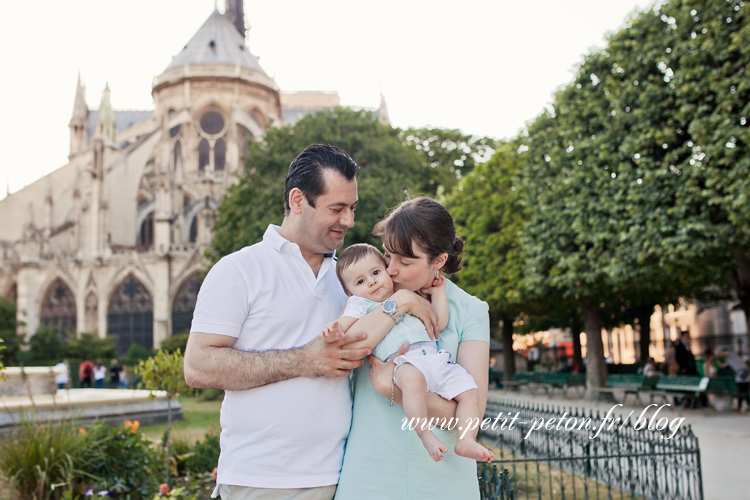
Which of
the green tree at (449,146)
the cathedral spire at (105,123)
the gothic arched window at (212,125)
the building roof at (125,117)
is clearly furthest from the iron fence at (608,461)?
the building roof at (125,117)

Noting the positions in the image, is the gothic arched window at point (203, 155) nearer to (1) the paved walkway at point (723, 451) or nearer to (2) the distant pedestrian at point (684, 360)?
(2) the distant pedestrian at point (684, 360)

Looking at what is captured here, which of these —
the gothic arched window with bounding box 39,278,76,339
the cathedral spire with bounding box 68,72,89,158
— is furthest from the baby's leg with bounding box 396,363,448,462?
the cathedral spire with bounding box 68,72,89,158

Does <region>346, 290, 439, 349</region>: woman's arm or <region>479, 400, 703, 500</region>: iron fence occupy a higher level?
<region>346, 290, 439, 349</region>: woman's arm

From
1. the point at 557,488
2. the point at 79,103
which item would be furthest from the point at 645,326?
the point at 79,103

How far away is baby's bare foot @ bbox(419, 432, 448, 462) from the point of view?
82.2 inches

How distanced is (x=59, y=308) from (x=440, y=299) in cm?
4067

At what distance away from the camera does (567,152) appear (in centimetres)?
1608

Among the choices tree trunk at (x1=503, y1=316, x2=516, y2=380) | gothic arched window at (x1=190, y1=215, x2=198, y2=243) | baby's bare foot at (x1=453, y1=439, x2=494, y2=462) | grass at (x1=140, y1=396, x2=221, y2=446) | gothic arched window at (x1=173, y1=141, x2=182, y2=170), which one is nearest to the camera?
baby's bare foot at (x1=453, y1=439, x2=494, y2=462)

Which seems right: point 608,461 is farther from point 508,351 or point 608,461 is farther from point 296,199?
point 508,351

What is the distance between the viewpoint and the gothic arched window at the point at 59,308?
123 feet

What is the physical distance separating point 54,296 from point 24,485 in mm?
36602

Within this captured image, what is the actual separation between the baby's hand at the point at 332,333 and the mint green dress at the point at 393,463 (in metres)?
0.31

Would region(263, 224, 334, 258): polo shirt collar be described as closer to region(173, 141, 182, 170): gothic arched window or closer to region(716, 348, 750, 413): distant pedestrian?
region(716, 348, 750, 413): distant pedestrian

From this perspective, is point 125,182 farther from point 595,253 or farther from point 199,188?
point 595,253
